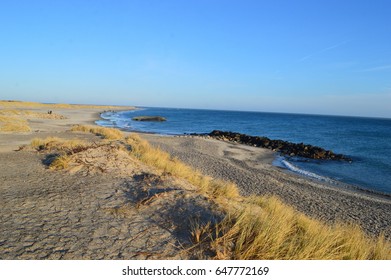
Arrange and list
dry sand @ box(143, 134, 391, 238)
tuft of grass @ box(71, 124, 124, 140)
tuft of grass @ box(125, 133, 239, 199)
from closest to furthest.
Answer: tuft of grass @ box(125, 133, 239, 199)
dry sand @ box(143, 134, 391, 238)
tuft of grass @ box(71, 124, 124, 140)

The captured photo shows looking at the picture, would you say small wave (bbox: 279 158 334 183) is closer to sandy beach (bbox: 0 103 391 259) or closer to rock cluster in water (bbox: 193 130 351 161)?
rock cluster in water (bbox: 193 130 351 161)

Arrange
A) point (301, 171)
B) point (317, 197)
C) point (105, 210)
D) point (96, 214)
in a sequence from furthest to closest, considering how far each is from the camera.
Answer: point (301, 171)
point (317, 197)
point (105, 210)
point (96, 214)

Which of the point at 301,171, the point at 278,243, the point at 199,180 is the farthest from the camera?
the point at 301,171

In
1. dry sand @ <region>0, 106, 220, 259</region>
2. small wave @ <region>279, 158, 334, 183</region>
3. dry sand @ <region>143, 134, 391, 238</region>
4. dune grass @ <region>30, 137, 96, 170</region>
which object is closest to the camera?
dry sand @ <region>0, 106, 220, 259</region>

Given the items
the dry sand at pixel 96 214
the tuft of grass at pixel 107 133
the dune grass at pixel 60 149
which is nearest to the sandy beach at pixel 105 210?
the dry sand at pixel 96 214

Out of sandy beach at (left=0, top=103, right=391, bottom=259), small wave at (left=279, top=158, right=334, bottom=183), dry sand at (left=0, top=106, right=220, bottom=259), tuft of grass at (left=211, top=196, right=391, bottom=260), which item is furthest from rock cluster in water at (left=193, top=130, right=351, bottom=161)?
tuft of grass at (left=211, top=196, right=391, bottom=260)

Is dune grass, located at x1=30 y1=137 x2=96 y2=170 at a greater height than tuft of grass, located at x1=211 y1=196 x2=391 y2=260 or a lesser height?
greater

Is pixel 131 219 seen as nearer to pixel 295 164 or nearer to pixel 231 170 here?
pixel 231 170

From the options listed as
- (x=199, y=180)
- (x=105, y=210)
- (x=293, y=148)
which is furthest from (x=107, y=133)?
(x=293, y=148)

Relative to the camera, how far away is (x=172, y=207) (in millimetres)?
5258

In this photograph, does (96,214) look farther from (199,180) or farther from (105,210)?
(199,180)

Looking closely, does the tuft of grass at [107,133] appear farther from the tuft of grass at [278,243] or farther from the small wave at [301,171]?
the tuft of grass at [278,243]
